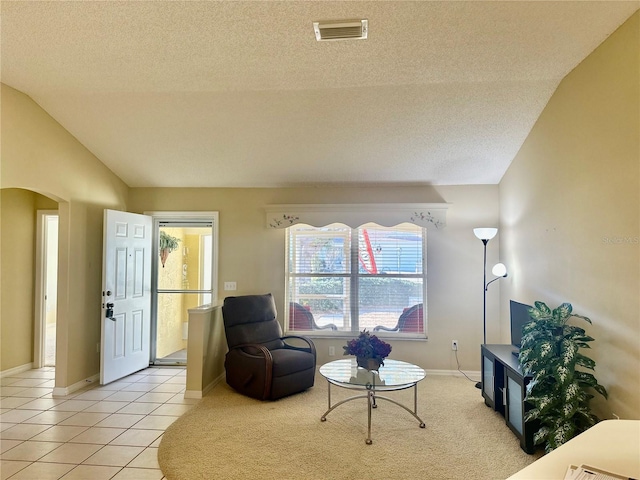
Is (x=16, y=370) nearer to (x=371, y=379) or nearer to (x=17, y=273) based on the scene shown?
(x=17, y=273)

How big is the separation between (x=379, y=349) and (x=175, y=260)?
3208 mm

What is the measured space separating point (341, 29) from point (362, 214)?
2544mm

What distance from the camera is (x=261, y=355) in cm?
380

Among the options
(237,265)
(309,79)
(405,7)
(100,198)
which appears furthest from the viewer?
(237,265)

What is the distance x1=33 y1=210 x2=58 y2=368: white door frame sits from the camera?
489 cm

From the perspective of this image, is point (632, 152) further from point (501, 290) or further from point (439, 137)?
point (501, 290)

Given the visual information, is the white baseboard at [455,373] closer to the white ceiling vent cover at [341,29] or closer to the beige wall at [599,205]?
the beige wall at [599,205]

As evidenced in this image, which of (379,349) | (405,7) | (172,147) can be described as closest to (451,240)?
(379,349)

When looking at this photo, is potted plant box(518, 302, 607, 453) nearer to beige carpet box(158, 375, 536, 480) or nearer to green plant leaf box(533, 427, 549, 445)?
green plant leaf box(533, 427, 549, 445)

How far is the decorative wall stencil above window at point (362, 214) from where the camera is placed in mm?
4664

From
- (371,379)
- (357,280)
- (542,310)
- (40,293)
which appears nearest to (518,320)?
(542,310)

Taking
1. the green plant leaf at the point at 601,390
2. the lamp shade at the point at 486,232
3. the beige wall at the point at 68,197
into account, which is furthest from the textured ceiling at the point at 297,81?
the green plant leaf at the point at 601,390

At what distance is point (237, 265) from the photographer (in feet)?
16.2

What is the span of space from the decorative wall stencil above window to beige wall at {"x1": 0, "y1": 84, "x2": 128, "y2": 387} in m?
1.98
